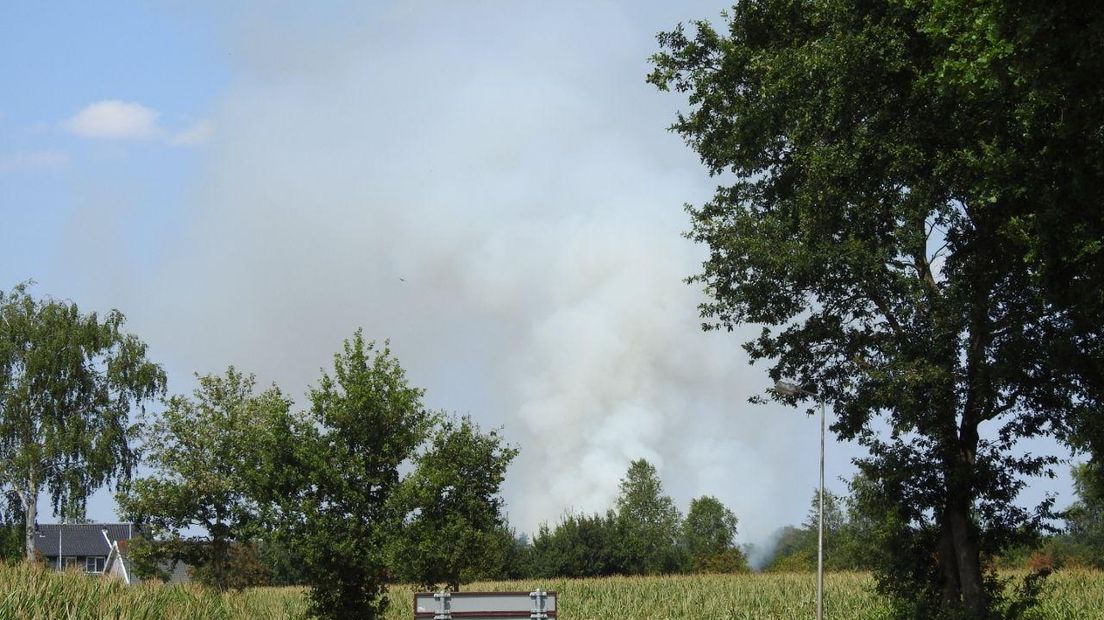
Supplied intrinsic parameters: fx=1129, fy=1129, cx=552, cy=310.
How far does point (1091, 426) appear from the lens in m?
20.0

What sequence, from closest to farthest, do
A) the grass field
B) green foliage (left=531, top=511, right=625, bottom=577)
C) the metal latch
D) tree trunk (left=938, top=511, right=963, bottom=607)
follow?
1. the grass field
2. the metal latch
3. tree trunk (left=938, top=511, right=963, bottom=607)
4. green foliage (left=531, top=511, right=625, bottom=577)

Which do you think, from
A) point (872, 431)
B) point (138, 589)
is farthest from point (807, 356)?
point (138, 589)

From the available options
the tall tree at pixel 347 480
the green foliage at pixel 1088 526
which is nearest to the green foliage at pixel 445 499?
the tall tree at pixel 347 480

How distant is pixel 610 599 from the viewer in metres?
43.9

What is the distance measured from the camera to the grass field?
17891 millimetres

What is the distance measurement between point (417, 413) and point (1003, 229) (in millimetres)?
14615

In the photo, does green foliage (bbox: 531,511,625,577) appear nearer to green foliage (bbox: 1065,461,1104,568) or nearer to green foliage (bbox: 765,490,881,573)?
green foliage (bbox: 765,490,881,573)

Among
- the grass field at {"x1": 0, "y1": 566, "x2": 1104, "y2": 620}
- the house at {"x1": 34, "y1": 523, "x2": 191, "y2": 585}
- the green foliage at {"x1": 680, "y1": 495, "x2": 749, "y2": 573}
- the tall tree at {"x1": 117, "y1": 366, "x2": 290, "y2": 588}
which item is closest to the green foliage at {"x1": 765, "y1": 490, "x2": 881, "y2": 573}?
the green foliage at {"x1": 680, "y1": 495, "x2": 749, "y2": 573}

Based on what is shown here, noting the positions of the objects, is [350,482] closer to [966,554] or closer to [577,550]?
[966,554]

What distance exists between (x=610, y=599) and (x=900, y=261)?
24.0 metres

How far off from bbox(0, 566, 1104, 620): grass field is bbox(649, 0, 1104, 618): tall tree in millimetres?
4400

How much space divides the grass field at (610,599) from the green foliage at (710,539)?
27865 millimetres

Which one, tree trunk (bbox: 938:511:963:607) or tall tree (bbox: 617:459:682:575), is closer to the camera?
tree trunk (bbox: 938:511:963:607)

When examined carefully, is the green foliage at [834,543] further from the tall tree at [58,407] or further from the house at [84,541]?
the house at [84,541]
